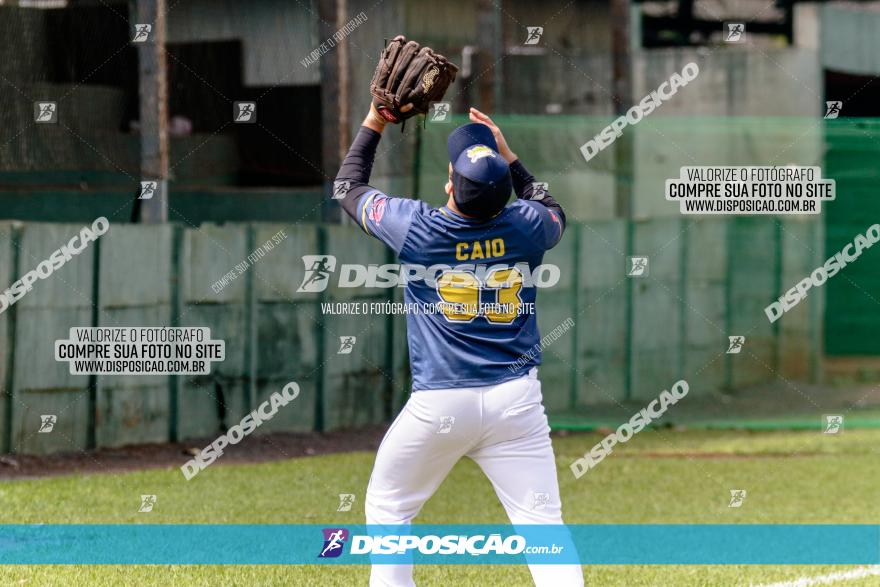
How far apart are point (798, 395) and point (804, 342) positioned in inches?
25.0

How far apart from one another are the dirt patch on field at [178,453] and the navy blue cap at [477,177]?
6725mm

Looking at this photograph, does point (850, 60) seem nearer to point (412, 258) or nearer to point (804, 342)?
point (804, 342)

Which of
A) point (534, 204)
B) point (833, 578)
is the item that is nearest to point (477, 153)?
point (534, 204)

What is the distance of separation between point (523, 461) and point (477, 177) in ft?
3.86

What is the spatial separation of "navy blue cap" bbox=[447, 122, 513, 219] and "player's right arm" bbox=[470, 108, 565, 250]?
18 cm

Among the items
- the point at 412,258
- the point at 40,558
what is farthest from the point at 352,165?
the point at 40,558

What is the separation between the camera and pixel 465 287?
5492mm

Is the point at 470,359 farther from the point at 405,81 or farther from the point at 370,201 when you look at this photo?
the point at 405,81

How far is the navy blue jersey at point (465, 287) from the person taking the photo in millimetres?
5453

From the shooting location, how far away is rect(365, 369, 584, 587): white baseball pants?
17.7 feet

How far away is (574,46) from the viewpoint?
1886 cm

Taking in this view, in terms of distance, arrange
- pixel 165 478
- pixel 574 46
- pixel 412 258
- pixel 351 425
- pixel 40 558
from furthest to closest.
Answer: pixel 574 46, pixel 351 425, pixel 165 478, pixel 40 558, pixel 412 258

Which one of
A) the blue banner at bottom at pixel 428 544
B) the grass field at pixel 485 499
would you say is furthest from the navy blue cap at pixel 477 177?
the grass field at pixel 485 499

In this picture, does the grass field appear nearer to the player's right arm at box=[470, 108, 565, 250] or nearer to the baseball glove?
the player's right arm at box=[470, 108, 565, 250]
